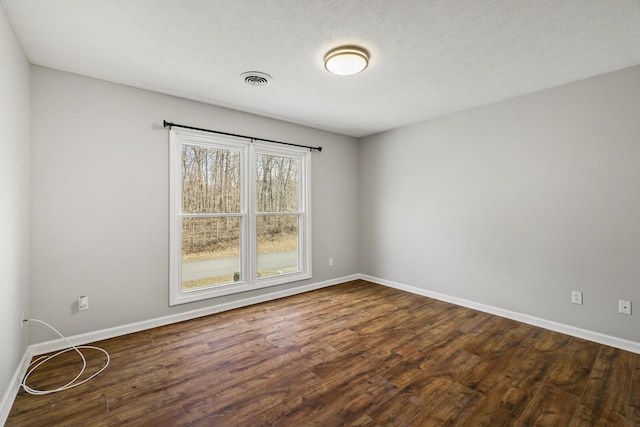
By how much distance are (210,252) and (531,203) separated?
3.77 m

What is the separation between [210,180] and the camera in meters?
3.64

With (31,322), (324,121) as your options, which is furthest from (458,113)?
(31,322)

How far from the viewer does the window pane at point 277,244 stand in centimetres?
412

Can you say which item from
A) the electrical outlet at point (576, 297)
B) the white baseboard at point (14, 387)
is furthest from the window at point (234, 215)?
the electrical outlet at point (576, 297)

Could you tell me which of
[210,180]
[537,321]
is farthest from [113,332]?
[537,321]

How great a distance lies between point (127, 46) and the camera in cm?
232

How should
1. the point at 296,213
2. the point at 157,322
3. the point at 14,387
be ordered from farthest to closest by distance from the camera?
1. the point at 296,213
2. the point at 157,322
3. the point at 14,387

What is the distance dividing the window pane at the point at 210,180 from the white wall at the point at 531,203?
2.48 meters

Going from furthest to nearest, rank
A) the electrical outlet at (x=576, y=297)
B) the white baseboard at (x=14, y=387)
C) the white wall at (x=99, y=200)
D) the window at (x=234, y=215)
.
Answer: the window at (x=234, y=215)
the electrical outlet at (x=576, y=297)
the white wall at (x=99, y=200)
the white baseboard at (x=14, y=387)

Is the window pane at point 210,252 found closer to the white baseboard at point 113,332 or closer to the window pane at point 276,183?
the white baseboard at point 113,332

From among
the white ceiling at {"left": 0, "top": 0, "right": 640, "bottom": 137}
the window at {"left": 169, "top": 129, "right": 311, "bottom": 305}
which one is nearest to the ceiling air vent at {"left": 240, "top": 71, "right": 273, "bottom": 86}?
the white ceiling at {"left": 0, "top": 0, "right": 640, "bottom": 137}

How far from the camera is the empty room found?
1.95 meters

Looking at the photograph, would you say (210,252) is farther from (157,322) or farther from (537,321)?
(537,321)

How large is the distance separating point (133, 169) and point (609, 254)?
474 centimetres
